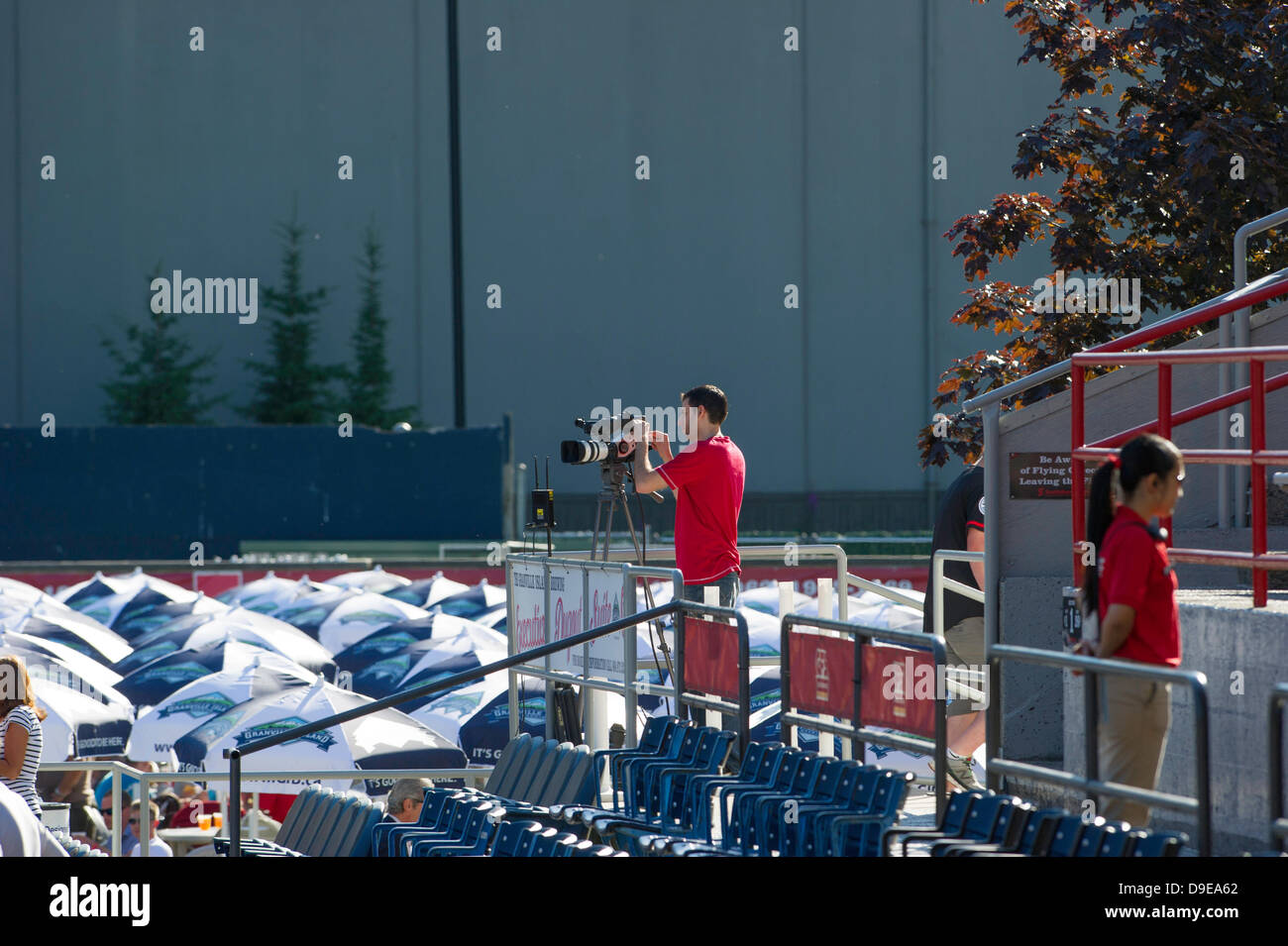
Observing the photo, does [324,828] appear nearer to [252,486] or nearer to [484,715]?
[484,715]

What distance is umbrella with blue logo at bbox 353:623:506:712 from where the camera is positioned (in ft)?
52.0

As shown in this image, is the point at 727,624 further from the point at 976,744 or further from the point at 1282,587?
the point at 1282,587

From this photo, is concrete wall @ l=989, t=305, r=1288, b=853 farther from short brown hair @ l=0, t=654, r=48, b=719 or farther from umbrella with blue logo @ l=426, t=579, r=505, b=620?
umbrella with blue logo @ l=426, t=579, r=505, b=620

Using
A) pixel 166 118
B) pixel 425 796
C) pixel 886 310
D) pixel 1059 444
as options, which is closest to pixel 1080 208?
pixel 1059 444

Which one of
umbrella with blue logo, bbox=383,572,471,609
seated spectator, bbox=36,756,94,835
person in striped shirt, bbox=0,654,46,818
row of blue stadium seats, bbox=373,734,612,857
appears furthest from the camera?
umbrella with blue logo, bbox=383,572,471,609

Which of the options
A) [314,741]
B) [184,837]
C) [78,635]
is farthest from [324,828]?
[78,635]

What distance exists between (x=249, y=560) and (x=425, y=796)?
64.9 feet

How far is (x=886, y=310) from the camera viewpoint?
35.7m

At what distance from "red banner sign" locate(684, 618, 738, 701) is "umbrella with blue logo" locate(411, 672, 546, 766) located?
10.5 feet

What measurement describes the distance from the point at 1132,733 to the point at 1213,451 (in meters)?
1.54

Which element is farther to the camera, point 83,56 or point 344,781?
point 83,56

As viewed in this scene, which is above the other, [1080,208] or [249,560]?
[1080,208]

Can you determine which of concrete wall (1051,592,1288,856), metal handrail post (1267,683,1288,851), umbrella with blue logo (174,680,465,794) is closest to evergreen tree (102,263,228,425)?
umbrella with blue logo (174,680,465,794)
